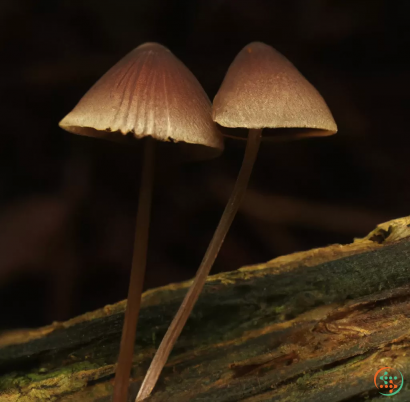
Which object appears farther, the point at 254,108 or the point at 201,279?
the point at 201,279

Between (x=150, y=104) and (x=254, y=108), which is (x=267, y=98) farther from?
(x=150, y=104)

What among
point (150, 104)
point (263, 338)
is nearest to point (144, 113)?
point (150, 104)

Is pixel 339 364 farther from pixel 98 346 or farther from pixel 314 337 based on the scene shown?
pixel 98 346

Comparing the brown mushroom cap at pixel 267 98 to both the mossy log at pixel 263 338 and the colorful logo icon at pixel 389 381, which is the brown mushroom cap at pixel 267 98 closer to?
the mossy log at pixel 263 338

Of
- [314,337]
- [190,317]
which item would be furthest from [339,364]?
[190,317]

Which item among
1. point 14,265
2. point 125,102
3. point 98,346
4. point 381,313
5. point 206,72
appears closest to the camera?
point 125,102

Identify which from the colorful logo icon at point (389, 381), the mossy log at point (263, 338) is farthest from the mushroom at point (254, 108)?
the colorful logo icon at point (389, 381)
